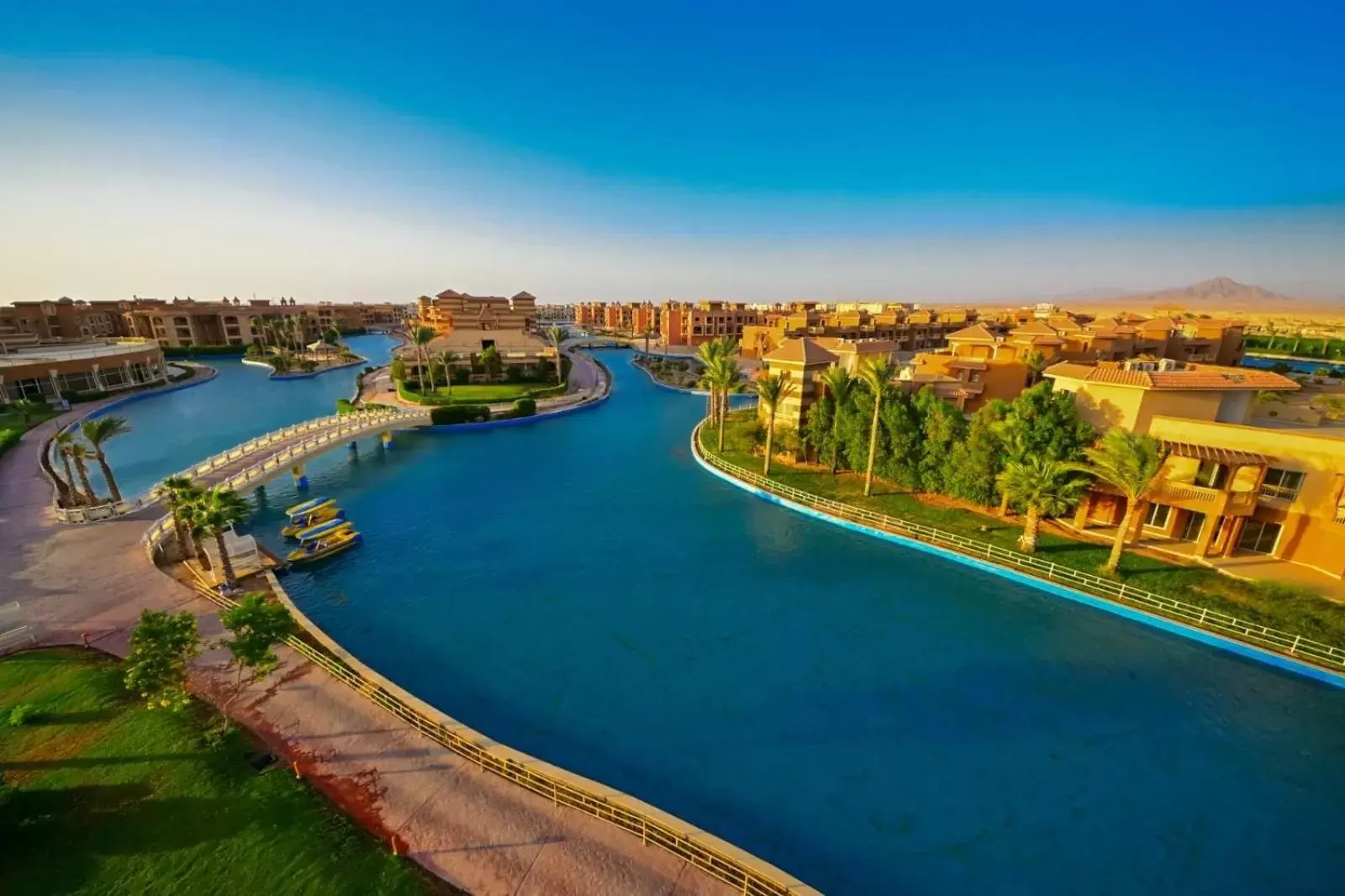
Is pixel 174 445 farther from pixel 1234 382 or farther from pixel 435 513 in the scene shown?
pixel 1234 382

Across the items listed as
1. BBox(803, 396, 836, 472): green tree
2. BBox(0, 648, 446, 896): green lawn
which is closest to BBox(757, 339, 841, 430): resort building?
BBox(803, 396, 836, 472): green tree

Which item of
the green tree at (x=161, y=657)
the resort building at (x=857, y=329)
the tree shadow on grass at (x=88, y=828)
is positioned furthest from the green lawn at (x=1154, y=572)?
the resort building at (x=857, y=329)

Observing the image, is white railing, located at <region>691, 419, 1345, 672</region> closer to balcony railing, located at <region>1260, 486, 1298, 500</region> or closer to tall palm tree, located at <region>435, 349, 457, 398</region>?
balcony railing, located at <region>1260, 486, 1298, 500</region>

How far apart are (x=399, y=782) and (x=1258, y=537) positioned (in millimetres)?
37276

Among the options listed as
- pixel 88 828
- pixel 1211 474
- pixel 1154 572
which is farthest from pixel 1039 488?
pixel 88 828

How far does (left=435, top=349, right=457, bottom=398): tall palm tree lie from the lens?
64.4 metres

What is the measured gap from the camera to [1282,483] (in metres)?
24.0

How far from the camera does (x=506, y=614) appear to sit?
2284cm

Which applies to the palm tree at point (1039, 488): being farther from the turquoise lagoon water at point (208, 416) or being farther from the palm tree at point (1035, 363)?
the turquoise lagoon water at point (208, 416)

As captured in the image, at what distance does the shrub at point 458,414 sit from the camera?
173ft

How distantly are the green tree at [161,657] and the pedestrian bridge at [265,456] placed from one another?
19.4m

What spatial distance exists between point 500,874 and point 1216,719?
22.6m

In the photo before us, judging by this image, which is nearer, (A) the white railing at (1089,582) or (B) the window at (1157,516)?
(A) the white railing at (1089,582)

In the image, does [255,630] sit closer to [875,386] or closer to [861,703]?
[861,703]
